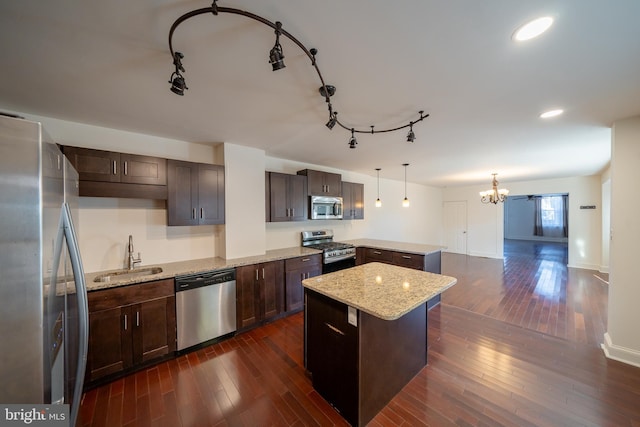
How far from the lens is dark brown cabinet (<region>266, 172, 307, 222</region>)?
373 cm

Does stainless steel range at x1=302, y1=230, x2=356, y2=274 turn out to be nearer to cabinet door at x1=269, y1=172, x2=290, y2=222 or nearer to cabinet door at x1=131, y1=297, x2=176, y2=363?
cabinet door at x1=269, y1=172, x2=290, y2=222

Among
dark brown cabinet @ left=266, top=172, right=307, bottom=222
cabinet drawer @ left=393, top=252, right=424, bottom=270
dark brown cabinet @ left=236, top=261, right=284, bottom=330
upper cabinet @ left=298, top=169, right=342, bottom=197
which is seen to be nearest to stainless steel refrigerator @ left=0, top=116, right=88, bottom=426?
dark brown cabinet @ left=236, top=261, right=284, bottom=330

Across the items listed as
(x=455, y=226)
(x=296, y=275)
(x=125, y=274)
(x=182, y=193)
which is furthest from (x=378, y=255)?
(x=455, y=226)

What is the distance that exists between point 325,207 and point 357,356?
2.97 meters

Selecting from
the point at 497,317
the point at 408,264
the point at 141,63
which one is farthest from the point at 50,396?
the point at 497,317

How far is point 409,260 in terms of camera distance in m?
3.84

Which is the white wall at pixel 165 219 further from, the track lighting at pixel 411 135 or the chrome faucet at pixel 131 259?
the track lighting at pixel 411 135

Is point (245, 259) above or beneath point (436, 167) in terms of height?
beneath

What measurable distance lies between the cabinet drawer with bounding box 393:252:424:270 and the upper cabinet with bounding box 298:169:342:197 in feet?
5.39

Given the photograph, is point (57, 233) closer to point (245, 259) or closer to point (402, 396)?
point (245, 259)

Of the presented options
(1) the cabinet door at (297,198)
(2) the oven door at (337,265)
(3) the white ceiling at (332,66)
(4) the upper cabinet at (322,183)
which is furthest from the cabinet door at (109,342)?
(4) the upper cabinet at (322,183)

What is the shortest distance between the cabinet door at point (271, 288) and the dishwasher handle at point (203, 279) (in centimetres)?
44

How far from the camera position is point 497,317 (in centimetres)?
340

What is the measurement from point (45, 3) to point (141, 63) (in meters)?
0.47
